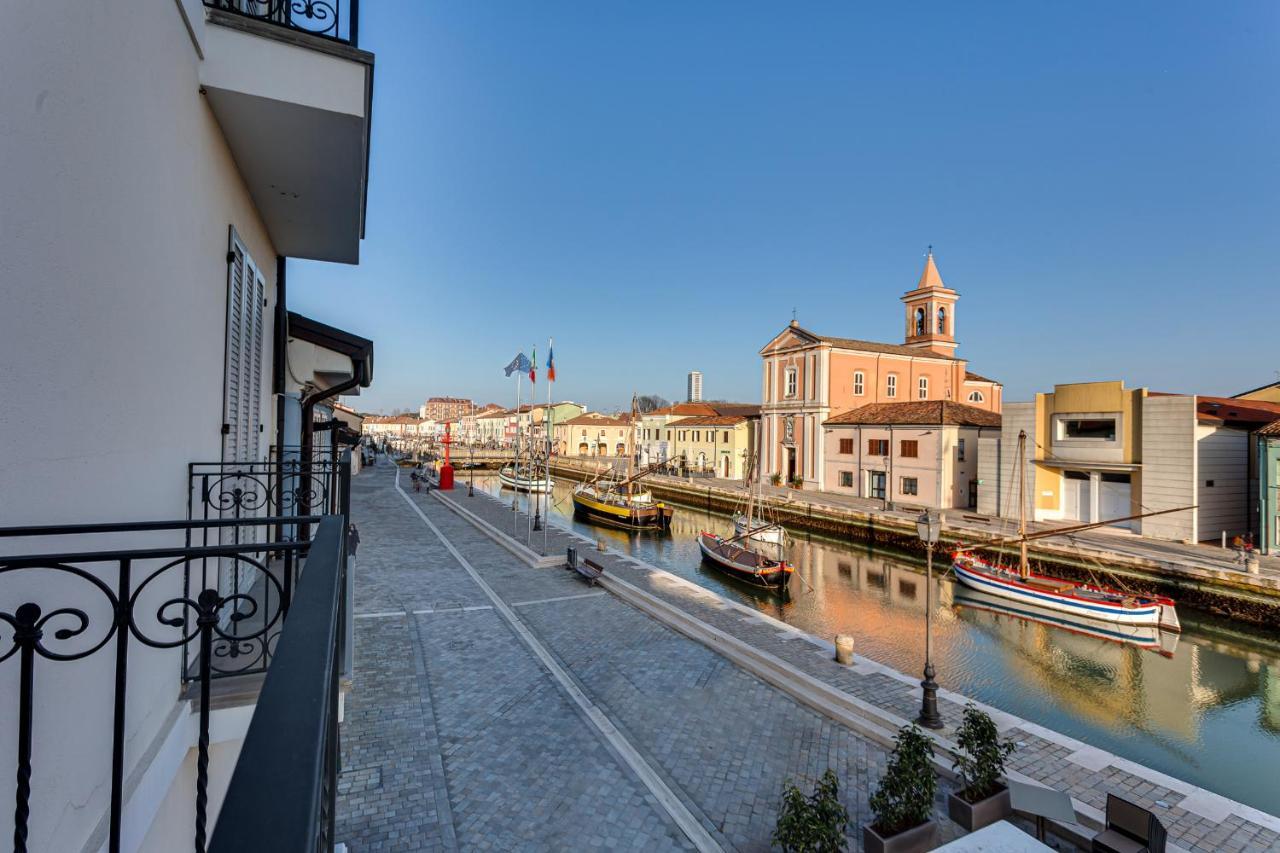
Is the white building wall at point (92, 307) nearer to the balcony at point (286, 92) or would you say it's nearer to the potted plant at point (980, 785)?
the balcony at point (286, 92)

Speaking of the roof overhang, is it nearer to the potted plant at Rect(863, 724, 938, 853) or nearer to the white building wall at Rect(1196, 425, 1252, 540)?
the potted plant at Rect(863, 724, 938, 853)

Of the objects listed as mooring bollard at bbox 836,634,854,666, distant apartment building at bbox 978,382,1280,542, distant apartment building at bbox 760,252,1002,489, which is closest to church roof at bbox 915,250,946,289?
distant apartment building at bbox 760,252,1002,489

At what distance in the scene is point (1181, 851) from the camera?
654cm

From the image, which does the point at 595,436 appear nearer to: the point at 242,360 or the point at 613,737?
the point at 613,737

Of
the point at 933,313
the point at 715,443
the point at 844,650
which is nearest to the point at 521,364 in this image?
the point at 844,650

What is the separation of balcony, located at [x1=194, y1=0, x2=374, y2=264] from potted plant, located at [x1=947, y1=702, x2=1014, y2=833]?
8800mm

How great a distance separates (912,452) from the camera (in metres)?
37.3

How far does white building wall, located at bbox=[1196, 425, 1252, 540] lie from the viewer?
80.5 feet

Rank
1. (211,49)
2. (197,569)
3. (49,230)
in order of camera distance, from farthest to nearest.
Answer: (197,569) → (211,49) → (49,230)

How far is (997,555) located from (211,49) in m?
29.0

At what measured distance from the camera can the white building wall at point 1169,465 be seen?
24.5 m

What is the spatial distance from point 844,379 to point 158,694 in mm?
46897

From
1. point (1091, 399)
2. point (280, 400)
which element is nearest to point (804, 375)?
point (1091, 399)

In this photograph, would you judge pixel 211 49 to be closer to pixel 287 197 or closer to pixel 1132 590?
pixel 287 197
